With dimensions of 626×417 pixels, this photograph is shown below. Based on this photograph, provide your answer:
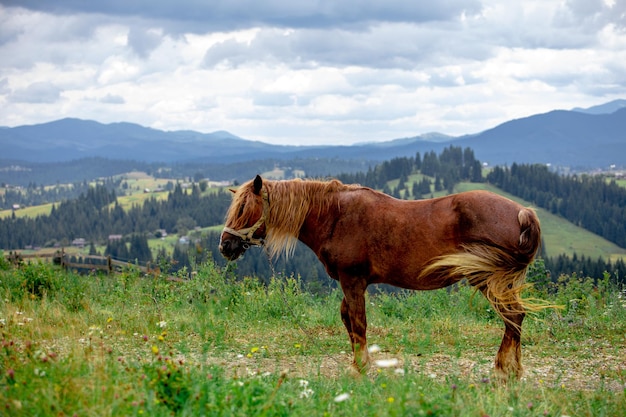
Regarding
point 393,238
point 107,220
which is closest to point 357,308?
point 393,238

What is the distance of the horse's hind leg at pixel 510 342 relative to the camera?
6.62 m

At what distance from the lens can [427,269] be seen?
685 centimetres

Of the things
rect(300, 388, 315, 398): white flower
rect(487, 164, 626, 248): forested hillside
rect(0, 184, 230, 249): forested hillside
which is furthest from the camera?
rect(0, 184, 230, 249): forested hillside

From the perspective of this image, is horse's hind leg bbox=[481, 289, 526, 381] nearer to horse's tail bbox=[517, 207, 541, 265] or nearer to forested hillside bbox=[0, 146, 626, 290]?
horse's tail bbox=[517, 207, 541, 265]

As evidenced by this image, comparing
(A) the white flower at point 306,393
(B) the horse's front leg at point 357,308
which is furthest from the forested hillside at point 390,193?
(A) the white flower at point 306,393

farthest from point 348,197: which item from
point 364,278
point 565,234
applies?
A: point 565,234

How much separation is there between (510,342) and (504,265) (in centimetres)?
89

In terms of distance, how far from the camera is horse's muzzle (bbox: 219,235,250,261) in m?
7.26

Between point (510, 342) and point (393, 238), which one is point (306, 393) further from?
point (510, 342)

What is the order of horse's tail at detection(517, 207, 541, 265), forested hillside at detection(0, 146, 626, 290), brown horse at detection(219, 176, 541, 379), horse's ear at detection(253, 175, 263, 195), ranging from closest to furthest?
horse's tail at detection(517, 207, 541, 265)
brown horse at detection(219, 176, 541, 379)
horse's ear at detection(253, 175, 263, 195)
forested hillside at detection(0, 146, 626, 290)

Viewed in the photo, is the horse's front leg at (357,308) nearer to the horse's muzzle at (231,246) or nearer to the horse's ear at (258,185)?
the horse's muzzle at (231,246)

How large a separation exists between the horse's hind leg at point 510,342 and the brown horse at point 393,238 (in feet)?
0.04

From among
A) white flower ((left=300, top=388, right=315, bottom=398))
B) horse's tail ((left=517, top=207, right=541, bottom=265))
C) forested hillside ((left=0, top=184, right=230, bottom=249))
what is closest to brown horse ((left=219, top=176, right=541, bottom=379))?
horse's tail ((left=517, top=207, right=541, bottom=265))

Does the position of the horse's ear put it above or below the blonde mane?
above
